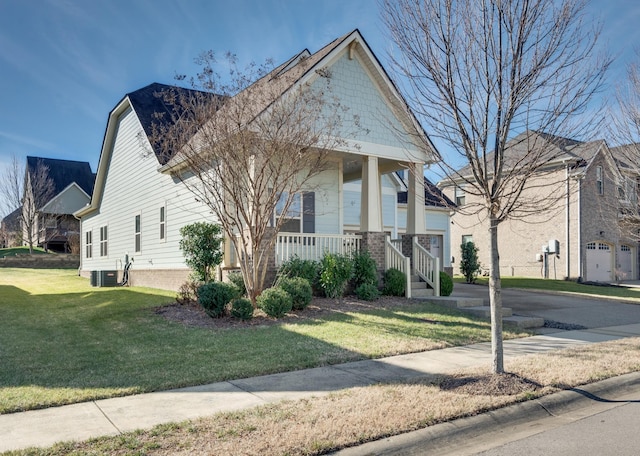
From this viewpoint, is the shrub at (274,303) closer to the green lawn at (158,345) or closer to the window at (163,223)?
the green lawn at (158,345)

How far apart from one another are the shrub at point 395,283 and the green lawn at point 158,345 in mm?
1071

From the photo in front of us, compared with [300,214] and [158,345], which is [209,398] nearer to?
[158,345]

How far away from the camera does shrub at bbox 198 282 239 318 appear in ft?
34.3

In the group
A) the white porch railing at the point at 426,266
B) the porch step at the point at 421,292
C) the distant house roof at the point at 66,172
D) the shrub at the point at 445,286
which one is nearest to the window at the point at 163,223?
the white porch railing at the point at 426,266

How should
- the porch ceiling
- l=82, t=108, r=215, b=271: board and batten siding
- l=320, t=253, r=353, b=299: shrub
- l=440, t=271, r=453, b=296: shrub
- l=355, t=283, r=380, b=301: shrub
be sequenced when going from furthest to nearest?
1. l=82, t=108, r=215, b=271: board and batten siding
2. the porch ceiling
3. l=440, t=271, r=453, b=296: shrub
4. l=355, t=283, r=380, b=301: shrub
5. l=320, t=253, r=353, b=299: shrub

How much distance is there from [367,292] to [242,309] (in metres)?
3.81

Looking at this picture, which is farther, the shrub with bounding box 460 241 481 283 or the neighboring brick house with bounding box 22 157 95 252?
the neighboring brick house with bounding box 22 157 95 252

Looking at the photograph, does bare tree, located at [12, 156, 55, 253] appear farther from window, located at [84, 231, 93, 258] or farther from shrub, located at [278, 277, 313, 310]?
shrub, located at [278, 277, 313, 310]

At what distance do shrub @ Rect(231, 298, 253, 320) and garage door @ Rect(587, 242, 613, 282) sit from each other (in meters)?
23.3

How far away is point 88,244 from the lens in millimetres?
26906

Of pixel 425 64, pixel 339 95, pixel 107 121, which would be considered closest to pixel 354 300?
pixel 339 95

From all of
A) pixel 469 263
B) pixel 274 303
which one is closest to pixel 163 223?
pixel 274 303

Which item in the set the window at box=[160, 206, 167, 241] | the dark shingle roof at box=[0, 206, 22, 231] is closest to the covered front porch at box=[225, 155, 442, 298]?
the window at box=[160, 206, 167, 241]

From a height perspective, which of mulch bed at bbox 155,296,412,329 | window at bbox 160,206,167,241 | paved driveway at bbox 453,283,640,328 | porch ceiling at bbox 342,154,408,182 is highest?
porch ceiling at bbox 342,154,408,182
